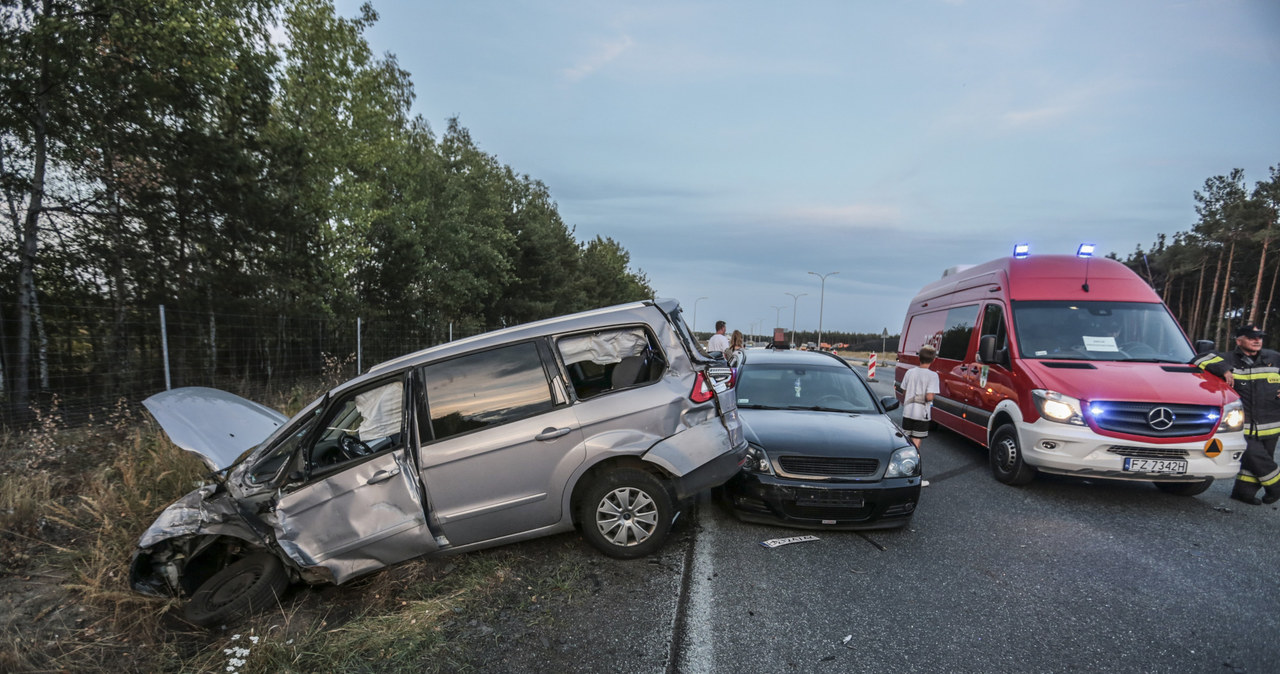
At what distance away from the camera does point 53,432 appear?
6422 millimetres

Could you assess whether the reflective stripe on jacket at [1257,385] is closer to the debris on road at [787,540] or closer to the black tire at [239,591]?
the debris on road at [787,540]

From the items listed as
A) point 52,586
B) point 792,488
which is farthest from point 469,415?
point 52,586

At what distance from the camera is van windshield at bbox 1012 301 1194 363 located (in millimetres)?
5979

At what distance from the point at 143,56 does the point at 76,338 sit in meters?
5.64

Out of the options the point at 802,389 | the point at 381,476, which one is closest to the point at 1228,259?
the point at 802,389

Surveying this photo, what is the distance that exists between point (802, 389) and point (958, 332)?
11.2 ft

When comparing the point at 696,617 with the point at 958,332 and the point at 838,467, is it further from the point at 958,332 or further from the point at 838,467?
the point at 958,332

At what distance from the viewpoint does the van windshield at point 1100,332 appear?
5979 millimetres

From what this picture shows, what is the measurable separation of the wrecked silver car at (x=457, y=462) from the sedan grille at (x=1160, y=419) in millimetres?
3752

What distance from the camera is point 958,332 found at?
794 cm

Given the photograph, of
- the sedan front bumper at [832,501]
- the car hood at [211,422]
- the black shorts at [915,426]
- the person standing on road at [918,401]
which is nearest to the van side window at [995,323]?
the person standing on road at [918,401]

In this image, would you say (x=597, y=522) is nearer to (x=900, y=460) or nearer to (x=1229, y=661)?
(x=900, y=460)

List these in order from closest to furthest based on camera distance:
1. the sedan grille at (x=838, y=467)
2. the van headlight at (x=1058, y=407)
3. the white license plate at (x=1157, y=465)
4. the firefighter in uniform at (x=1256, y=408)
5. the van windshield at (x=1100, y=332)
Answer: the sedan grille at (x=838, y=467)
the white license plate at (x=1157, y=465)
the van headlight at (x=1058, y=407)
the firefighter in uniform at (x=1256, y=408)
the van windshield at (x=1100, y=332)

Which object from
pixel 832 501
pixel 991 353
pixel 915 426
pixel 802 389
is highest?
pixel 991 353
